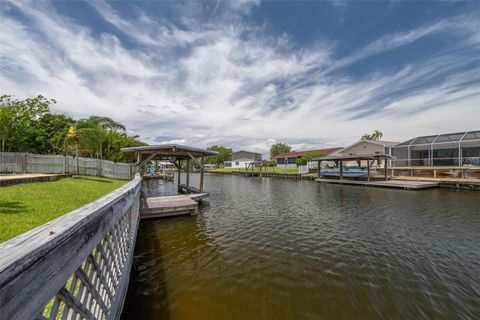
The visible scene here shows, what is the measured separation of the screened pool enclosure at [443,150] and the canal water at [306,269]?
2137 cm

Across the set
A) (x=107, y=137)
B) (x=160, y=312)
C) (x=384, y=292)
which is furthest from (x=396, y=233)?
(x=107, y=137)

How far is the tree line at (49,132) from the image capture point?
23.3m

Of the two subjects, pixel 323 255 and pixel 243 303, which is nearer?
pixel 243 303

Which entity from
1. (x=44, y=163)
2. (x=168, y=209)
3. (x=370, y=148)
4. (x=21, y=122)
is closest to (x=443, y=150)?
(x=370, y=148)

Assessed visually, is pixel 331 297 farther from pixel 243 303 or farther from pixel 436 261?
pixel 436 261

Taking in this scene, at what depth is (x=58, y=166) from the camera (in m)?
18.0

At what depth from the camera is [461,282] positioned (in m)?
4.77

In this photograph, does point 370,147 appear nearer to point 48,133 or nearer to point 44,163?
point 44,163

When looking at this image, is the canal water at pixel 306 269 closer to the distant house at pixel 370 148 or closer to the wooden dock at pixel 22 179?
the wooden dock at pixel 22 179

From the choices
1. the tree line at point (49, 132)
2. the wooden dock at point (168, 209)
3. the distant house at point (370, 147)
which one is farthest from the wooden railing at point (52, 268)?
the distant house at point (370, 147)

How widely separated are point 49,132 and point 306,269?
39.5 meters

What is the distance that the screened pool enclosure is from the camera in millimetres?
24219

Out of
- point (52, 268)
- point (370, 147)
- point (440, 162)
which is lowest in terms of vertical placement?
point (52, 268)

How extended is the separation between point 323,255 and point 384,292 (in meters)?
1.80
